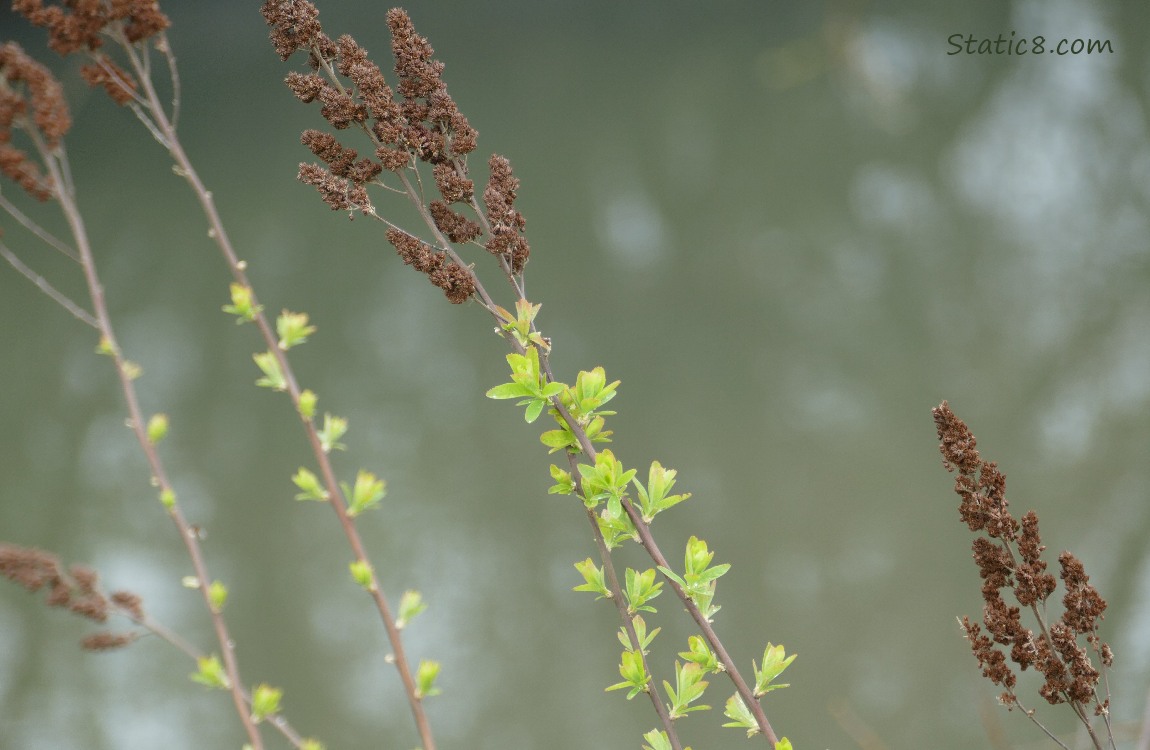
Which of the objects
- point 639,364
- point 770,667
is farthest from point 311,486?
point 639,364

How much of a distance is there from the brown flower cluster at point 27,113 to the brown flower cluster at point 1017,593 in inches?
16.6

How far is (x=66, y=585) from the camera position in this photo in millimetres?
357

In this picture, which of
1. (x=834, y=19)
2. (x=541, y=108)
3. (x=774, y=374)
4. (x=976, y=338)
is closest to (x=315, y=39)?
(x=774, y=374)

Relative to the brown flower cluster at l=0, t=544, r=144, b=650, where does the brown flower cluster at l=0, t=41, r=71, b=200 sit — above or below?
above

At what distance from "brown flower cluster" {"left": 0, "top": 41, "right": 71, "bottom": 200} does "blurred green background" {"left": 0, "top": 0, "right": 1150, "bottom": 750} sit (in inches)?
50.6

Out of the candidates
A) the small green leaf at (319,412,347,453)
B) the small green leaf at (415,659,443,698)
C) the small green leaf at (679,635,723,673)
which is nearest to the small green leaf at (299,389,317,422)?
the small green leaf at (319,412,347,453)

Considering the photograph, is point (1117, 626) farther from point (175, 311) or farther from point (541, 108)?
point (175, 311)

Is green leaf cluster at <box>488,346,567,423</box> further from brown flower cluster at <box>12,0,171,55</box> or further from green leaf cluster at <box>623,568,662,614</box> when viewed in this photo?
brown flower cluster at <box>12,0,171,55</box>

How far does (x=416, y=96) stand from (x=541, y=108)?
1.87m

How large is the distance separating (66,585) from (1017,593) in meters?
0.42

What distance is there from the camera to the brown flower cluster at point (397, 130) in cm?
48

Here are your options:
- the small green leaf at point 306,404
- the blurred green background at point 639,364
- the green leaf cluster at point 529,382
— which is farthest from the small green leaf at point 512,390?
the blurred green background at point 639,364

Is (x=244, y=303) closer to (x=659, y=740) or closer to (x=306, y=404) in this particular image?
(x=306, y=404)

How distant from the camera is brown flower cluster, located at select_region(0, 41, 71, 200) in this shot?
38 centimetres
